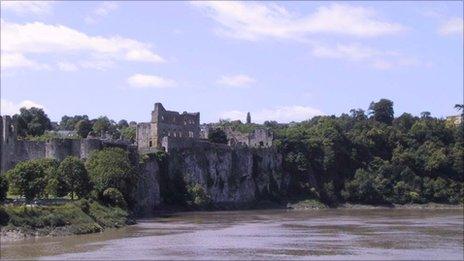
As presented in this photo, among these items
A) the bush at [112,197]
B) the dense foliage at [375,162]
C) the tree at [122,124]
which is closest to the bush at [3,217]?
the bush at [112,197]

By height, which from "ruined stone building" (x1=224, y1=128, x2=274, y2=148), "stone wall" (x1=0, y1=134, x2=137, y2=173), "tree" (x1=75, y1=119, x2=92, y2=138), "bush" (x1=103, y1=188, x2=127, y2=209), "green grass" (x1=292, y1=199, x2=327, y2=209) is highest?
"tree" (x1=75, y1=119, x2=92, y2=138)

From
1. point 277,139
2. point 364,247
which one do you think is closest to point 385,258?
point 364,247

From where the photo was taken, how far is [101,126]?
133375 millimetres

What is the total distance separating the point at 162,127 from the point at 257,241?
5591cm

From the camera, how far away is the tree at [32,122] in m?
116

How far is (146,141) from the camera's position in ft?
369

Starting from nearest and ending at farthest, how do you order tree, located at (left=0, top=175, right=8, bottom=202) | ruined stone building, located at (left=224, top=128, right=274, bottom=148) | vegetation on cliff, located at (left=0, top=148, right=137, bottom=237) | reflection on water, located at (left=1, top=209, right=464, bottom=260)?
1. reflection on water, located at (left=1, top=209, right=464, bottom=260)
2. vegetation on cliff, located at (left=0, top=148, right=137, bottom=237)
3. tree, located at (left=0, top=175, right=8, bottom=202)
4. ruined stone building, located at (left=224, top=128, right=274, bottom=148)

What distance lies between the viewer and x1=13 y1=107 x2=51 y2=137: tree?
382ft

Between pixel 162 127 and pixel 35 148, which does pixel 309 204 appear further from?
pixel 35 148

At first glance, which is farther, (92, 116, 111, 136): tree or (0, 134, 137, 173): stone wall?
(92, 116, 111, 136): tree

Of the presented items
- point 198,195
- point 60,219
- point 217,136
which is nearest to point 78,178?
point 60,219

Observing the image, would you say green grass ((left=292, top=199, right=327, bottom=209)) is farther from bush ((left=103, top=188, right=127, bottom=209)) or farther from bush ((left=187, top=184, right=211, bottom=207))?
bush ((left=103, top=188, right=127, bottom=209))

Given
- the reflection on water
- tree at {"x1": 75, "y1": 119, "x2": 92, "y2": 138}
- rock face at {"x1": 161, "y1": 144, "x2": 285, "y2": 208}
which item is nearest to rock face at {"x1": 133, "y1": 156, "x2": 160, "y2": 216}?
rock face at {"x1": 161, "y1": 144, "x2": 285, "y2": 208}

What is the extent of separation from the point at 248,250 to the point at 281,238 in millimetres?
9868
